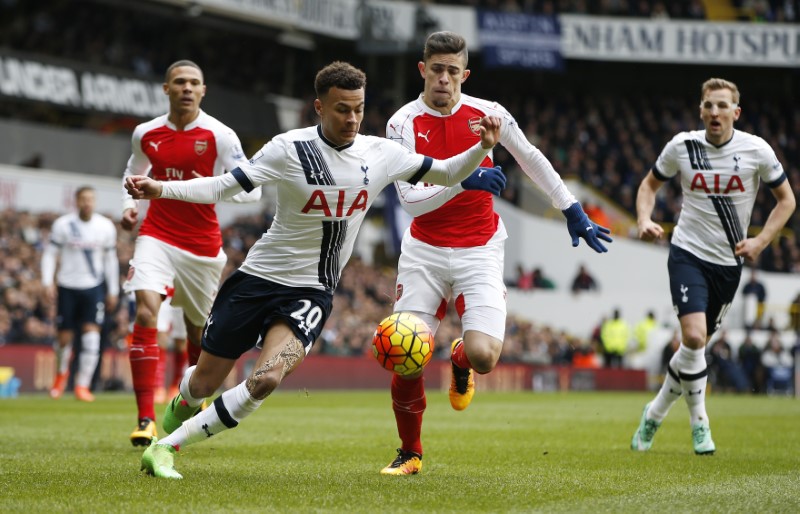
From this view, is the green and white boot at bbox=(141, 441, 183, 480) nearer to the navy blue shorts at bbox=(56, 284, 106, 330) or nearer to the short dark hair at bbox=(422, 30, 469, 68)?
the short dark hair at bbox=(422, 30, 469, 68)

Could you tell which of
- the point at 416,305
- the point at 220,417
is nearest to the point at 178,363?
the point at 416,305

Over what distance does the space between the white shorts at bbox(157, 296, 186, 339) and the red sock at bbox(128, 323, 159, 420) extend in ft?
1.63

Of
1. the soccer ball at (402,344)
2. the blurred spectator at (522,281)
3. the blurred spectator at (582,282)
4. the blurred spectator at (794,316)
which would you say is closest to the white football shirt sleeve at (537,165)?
the soccer ball at (402,344)

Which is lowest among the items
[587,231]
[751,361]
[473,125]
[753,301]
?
[751,361]

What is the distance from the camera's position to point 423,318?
24.1ft

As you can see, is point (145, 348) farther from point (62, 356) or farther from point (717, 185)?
point (62, 356)

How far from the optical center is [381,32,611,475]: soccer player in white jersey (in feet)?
23.8

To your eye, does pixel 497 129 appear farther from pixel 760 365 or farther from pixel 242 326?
pixel 760 365

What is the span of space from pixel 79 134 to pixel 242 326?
2458cm

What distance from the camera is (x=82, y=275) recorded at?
15.1 meters

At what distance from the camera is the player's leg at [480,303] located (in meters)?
7.14

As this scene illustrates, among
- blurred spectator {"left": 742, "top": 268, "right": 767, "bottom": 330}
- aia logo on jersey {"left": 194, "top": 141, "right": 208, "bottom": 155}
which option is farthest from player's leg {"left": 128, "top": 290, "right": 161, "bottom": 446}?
blurred spectator {"left": 742, "top": 268, "right": 767, "bottom": 330}

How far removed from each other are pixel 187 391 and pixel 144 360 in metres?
2.04

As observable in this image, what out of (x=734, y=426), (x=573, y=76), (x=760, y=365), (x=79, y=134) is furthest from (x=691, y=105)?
(x=734, y=426)
